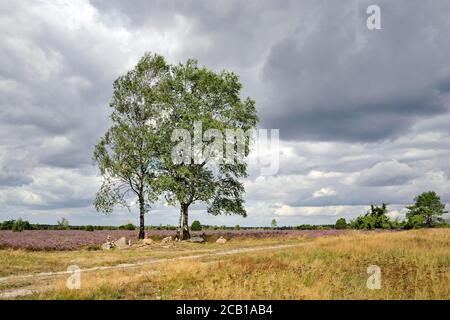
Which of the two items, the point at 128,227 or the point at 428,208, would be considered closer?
the point at 128,227

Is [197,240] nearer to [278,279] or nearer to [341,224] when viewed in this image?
[278,279]

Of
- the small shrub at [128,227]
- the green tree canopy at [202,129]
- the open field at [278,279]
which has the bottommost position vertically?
the small shrub at [128,227]

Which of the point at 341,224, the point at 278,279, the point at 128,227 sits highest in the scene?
the point at 278,279

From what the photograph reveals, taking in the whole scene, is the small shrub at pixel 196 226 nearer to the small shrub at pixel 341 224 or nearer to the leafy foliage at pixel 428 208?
the small shrub at pixel 341 224

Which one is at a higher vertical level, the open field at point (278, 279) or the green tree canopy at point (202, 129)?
the green tree canopy at point (202, 129)

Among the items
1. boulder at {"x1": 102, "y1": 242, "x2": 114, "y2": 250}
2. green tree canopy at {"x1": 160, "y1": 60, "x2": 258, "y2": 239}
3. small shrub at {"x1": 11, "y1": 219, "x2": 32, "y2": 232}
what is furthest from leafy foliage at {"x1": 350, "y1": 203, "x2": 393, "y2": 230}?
small shrub at {"x1": 11, "y1": 219, "x2": 32, "y2": 232}

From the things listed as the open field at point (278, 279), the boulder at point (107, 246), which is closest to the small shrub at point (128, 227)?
the boulder at point (107, 246)

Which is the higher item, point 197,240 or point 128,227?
point 197,240

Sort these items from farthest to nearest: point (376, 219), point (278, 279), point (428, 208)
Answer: point (428, 208) → point (376, 219) → point (278, 279)

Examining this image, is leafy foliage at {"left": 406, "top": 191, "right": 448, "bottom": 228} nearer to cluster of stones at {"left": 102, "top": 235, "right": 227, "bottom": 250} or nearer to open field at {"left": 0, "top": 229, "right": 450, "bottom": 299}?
cluster of stones at {"left": 102, "top": 235, "right": 227, "bottom": 250}

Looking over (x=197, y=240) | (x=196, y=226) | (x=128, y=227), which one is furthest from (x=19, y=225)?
(x=197, y=240)
